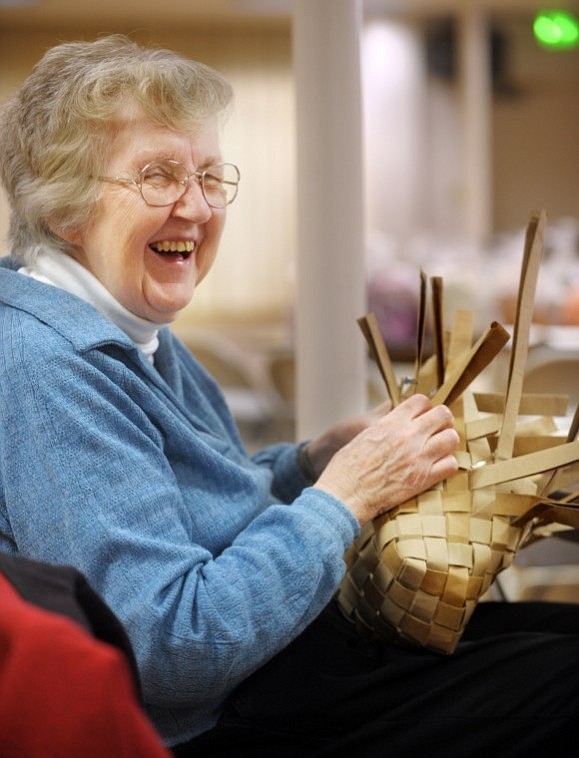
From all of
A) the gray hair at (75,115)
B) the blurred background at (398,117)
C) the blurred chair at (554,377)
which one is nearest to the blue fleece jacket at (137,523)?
the gray hair at (75,115)

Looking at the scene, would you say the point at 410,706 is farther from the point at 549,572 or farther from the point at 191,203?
the point at 549,572

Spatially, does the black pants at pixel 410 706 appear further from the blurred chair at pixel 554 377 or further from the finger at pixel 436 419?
the blurred chair at pixel 554 377

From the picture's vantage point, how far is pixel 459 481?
1284mm

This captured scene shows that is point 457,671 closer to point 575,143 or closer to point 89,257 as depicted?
point 89,257

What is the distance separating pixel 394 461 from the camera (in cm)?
Answer: 127

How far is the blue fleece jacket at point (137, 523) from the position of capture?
42.3 inches

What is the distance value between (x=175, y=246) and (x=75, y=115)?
8.7 inches

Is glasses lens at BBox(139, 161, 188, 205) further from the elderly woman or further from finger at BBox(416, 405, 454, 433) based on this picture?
finger at BBox(416, 405, 454, 433)

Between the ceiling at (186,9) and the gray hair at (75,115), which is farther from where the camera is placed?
the ceiling at (186,9)

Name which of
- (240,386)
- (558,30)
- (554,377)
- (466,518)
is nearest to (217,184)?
(466,518)

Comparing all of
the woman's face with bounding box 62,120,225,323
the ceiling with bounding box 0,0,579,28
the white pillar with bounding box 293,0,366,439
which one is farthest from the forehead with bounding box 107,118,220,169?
the ceiling with bounding box 0,0,579,28

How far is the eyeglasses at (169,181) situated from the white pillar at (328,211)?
589 mm

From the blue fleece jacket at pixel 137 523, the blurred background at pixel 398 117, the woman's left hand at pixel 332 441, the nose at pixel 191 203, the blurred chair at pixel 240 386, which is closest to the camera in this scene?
the blue fleece jacket at pixel 137 523

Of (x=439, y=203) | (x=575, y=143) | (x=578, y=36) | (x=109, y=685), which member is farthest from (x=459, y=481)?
(x=575, y=143)
